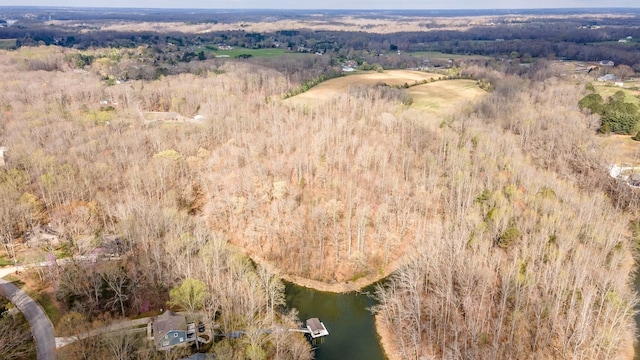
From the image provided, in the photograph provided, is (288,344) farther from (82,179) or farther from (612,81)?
(612,81)

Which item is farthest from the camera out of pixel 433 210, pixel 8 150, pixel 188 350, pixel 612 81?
pixel 612 81

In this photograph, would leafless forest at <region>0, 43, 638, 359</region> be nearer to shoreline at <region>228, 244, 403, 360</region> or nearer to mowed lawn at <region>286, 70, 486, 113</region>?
shoreline at <region>228, 244, 403, 360</region>

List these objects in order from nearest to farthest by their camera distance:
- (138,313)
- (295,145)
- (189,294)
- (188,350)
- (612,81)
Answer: (188,350) < (189,294) < (138,313) < (295,145) < (612,81)

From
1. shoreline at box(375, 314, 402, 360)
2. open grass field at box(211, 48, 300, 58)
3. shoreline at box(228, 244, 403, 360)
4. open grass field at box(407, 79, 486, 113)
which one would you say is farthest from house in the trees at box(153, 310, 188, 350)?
open grass field at box(211, 48, 300, 58)

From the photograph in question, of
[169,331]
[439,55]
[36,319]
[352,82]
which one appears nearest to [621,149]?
[352,82]

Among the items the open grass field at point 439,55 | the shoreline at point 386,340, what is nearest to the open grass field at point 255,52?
the open grass field at point 439,55

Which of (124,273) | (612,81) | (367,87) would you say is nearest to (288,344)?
(124,273)
